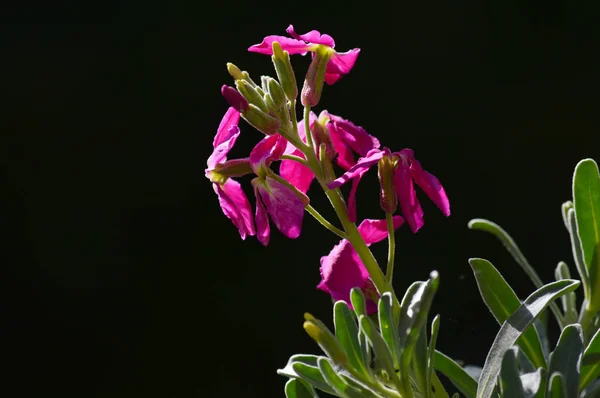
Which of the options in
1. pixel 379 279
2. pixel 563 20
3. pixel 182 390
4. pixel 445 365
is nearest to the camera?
pixel 379 279

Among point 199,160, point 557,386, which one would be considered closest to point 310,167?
point 557,386

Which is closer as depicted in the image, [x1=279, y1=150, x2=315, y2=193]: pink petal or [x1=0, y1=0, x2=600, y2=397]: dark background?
[x1=279, y1=150, x2=315, y2=193]: pink petal

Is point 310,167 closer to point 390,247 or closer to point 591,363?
point 390,247

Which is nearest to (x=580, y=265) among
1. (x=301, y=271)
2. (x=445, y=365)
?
(x=445, y=365)

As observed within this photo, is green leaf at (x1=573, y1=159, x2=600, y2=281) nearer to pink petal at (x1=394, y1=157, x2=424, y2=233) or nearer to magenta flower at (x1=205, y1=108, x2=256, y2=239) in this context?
pink petal at (x1=394, y1=157, x2=424, y2=233)

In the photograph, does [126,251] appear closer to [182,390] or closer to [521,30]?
[182,390]

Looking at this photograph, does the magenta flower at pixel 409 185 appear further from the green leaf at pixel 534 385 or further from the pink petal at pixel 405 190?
the green leaf at pixel 534 385

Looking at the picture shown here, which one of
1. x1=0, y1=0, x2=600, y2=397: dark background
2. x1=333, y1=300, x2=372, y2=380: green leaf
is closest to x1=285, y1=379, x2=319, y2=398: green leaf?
x1=333, y1=300, x2=372, y2=380: green leaf
